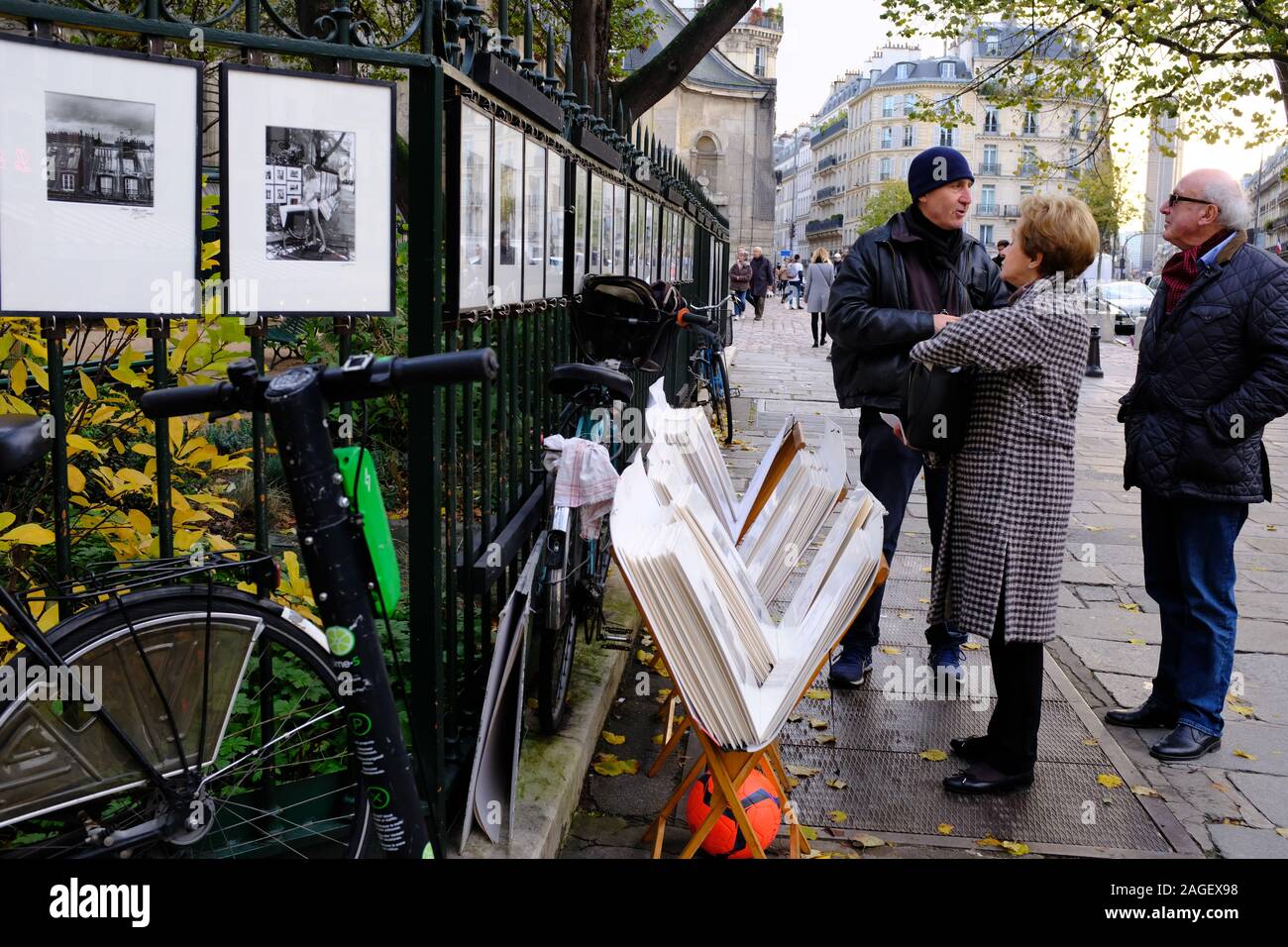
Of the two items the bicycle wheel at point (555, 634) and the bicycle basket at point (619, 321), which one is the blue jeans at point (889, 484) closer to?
the bicycle basket at point (619, 321)

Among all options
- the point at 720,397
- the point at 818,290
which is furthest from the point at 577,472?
the point at 818,290

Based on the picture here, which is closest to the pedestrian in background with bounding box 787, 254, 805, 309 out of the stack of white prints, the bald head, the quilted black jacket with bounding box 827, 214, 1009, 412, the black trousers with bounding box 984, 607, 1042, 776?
the quilted black jacket with bounding box 827, 214, 1009, 412

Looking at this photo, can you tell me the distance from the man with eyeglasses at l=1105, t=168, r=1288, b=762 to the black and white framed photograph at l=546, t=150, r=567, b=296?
2297mm

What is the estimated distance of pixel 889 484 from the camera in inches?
202

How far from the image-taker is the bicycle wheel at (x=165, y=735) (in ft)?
7.35

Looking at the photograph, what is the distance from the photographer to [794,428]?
15.3ft

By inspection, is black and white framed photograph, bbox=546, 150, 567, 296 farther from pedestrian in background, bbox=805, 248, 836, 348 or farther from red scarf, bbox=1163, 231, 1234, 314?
pedestrian in background, bbox=805, 248, 836, 348

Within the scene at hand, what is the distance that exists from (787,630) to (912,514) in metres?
5.50

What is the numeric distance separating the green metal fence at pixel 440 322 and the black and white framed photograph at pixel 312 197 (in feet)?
0.52

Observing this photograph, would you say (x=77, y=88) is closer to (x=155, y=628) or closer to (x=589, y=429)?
(x=155, y=628)

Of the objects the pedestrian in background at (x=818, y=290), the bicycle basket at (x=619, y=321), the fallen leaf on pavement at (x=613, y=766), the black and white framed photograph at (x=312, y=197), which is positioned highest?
the pedestrian in background at (x=818, y=290)

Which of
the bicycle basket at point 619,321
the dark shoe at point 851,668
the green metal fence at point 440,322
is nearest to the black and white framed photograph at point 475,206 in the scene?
the green metal fence at point 440,322

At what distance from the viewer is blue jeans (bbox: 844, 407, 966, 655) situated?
510 cm
